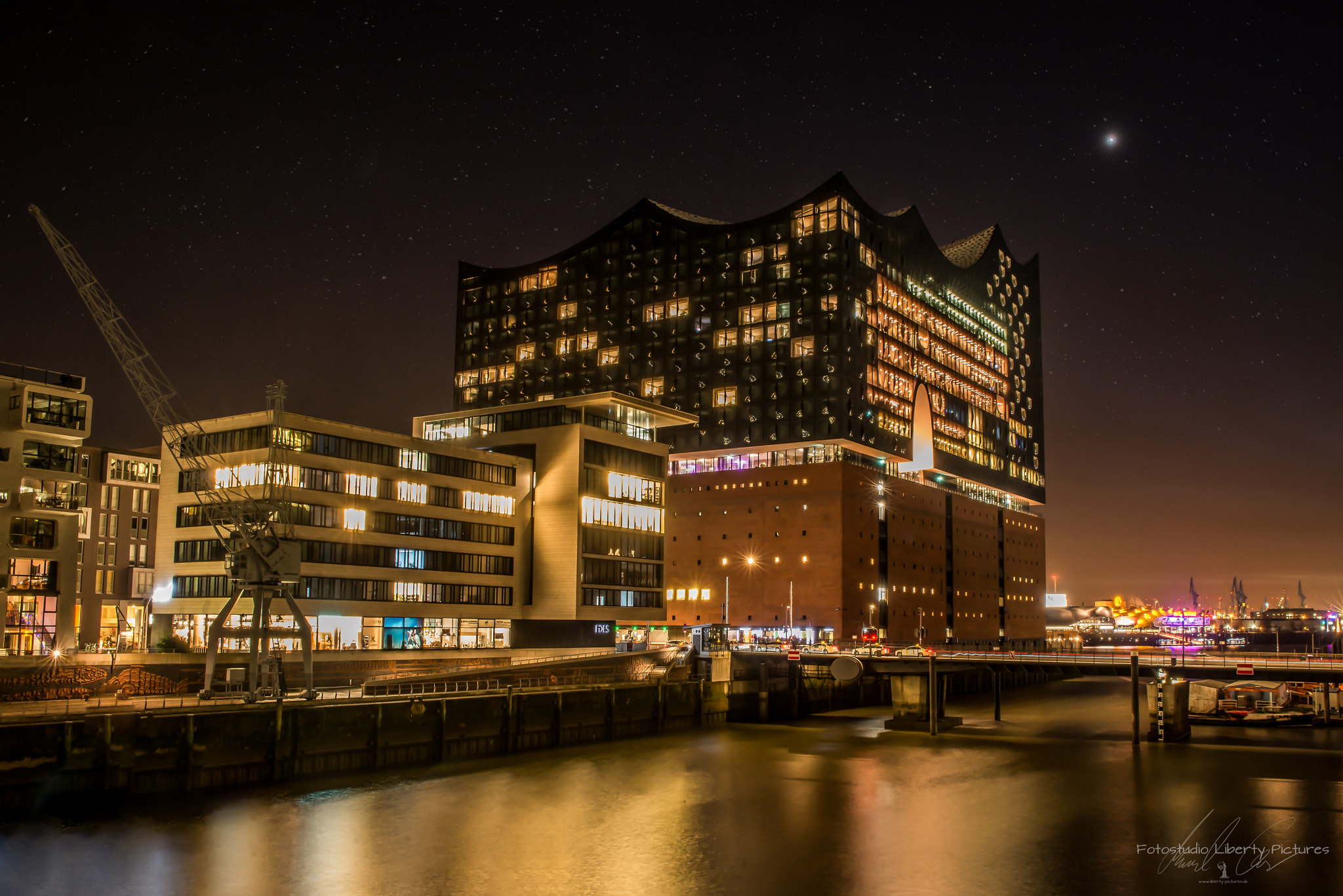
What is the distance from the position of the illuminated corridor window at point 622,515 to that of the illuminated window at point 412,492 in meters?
18.6

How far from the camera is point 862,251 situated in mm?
160625

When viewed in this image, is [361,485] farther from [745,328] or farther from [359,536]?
[745,328]

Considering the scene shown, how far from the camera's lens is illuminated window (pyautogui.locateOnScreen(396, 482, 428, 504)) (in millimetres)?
100000

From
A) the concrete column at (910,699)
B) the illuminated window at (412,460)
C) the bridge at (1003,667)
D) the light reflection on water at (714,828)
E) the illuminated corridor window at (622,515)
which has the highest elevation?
the illuminated window at (412,460)

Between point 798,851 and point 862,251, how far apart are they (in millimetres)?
128311

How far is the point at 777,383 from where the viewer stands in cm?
15600

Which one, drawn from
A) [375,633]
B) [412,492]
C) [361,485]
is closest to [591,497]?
[412,492]

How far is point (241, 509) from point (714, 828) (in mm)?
38577

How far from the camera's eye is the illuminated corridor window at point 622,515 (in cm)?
11562

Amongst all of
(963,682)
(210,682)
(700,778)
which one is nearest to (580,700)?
(700,778)

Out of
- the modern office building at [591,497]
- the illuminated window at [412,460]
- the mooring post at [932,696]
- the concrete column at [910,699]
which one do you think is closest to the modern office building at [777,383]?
the modern office building at [591,497]

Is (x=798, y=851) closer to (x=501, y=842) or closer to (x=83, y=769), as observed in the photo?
(x=501, y=842)

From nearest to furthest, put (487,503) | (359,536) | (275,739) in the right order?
(275,739)
(359,536)
(487,503)

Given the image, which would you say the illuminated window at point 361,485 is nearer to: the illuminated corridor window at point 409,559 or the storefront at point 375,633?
the illuminated corridor window at point 409,559
